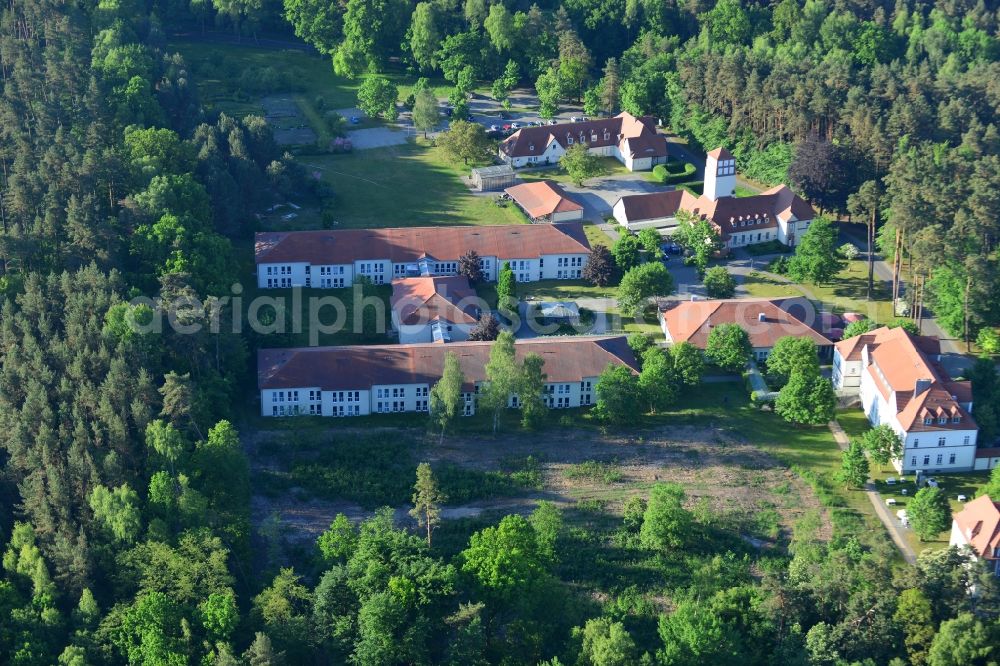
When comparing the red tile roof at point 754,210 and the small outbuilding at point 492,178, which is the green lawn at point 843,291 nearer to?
the red tile roof at point 754,210

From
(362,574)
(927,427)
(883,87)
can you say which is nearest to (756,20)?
(883,87)

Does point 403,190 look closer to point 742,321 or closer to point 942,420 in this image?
point 742,321

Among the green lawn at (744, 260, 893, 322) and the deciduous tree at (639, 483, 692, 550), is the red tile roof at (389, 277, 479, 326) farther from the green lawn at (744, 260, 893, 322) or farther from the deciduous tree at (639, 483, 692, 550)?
the deciduous tree at (639, 483, 692, 550)

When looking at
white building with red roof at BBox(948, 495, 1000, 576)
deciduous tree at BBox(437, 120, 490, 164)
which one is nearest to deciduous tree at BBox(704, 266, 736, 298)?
white building with red roof at BBox(948, 495, 1000, 576)

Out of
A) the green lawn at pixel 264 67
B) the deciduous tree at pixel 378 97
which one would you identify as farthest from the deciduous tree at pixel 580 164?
the green lawn at pixel 264 67

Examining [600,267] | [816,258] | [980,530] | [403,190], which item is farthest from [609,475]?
[403,190]

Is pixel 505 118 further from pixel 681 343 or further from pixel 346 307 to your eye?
pixel 681 343
